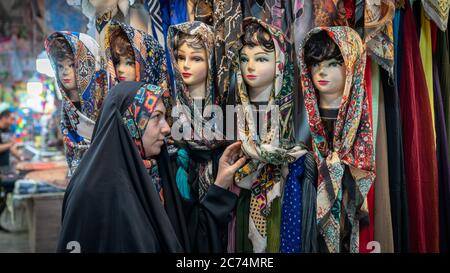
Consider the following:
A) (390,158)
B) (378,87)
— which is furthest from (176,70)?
(390,158)

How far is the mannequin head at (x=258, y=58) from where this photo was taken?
1.76m

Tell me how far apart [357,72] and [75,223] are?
1146mm

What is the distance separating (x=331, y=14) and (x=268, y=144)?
0.60m

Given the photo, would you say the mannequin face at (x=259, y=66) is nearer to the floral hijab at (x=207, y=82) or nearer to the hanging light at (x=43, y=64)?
the floral hijab at (x=207, y=82)

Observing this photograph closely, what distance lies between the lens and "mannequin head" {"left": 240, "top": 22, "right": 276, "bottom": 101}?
176 centimetres

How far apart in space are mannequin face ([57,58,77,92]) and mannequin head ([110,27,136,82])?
22 cm

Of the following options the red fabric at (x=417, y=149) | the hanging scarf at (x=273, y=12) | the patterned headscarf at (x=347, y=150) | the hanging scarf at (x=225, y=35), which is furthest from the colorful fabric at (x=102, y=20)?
the red fabric at (x=417, y=149)

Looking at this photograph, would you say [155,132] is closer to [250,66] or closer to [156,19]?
[250,66]

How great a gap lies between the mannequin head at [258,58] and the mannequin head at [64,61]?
80 cm

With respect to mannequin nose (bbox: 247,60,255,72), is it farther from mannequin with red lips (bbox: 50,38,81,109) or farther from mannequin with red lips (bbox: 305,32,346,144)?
mannequin with red lips (bbox: 50,38,81,109)

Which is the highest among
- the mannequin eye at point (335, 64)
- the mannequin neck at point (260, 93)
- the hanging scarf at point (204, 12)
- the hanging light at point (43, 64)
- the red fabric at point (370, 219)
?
the hanging scarf at point (204, 12)

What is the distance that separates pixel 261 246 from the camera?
70.4 inches

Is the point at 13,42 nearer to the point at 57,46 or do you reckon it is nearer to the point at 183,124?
the point at 57,46

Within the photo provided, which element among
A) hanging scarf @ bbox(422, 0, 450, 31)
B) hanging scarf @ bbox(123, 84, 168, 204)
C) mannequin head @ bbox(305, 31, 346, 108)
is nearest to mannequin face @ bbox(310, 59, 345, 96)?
mannequin head @ bbox(305, 31, 346, 108)
